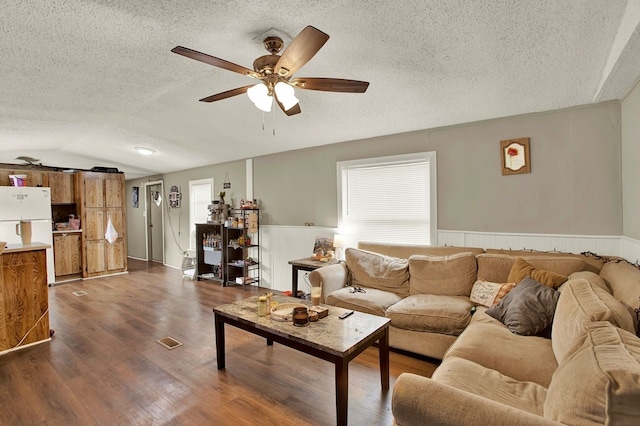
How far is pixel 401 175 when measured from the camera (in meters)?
3.90

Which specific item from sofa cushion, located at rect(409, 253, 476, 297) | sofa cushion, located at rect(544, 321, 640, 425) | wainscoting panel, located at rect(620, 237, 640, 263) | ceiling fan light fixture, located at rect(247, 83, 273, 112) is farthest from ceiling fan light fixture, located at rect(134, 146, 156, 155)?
wainscoting panel, located at rect(620, 237, 640, 263)

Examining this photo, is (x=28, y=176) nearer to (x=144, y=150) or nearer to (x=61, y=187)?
(x=61, y=187)

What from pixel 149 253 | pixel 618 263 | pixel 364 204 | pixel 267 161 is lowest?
pixel 149 253

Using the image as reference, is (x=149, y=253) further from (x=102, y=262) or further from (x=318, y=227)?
(x=318, y=227)

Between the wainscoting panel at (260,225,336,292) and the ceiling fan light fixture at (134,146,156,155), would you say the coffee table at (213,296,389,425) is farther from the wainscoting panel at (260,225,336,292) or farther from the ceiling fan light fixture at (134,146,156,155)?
the ceiling fan light fixture at (134,146,156,155)

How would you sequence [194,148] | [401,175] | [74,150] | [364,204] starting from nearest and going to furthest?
[401,175] → [364,204] → [194,148] → [74,150]

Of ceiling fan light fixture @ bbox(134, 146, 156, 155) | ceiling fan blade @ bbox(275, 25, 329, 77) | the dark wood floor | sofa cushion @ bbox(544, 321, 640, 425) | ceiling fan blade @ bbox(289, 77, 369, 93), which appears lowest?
the dark wood floor

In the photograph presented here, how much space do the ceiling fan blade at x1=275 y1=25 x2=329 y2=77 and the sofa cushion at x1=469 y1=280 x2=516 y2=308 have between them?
2.35 metres

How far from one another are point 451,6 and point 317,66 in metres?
1.09

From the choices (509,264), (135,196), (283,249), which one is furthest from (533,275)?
(135,196)

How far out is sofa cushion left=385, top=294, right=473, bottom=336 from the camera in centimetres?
250

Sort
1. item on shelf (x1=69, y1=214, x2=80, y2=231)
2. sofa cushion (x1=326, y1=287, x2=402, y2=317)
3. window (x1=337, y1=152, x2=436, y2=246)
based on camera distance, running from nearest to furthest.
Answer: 1. sofa cushion (x1=326, y1=287, x2=402, y2=317)
2. window (x1=337, y1=152, x2=436, y2=246)
3. item on shelf (x1=69, y1=214, x2=80, y2=231)

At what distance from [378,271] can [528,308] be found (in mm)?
1507

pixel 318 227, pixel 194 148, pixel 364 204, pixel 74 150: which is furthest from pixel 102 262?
pixel 364 204
